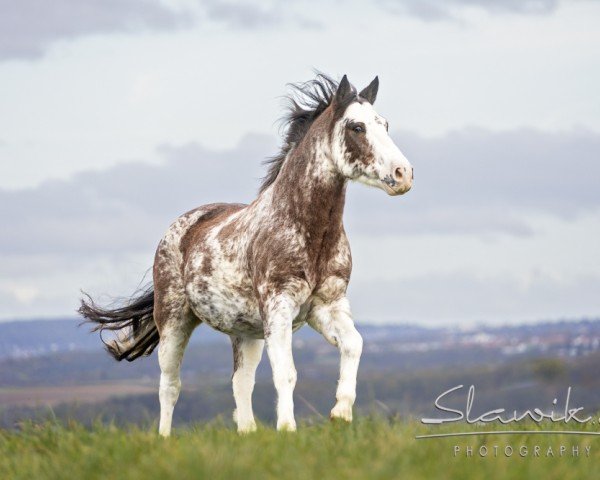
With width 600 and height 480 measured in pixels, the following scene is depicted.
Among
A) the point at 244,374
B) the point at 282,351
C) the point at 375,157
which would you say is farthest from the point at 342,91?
the point at 244,374

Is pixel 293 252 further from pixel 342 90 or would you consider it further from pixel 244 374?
pixel 244 374

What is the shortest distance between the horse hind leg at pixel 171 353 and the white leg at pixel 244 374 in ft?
2.56

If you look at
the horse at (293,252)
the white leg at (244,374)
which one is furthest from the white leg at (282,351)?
the white leg at (244,374)

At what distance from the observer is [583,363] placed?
19088cm

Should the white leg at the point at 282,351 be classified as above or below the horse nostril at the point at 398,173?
below

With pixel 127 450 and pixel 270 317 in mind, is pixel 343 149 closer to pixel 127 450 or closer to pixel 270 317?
pixel 270 317

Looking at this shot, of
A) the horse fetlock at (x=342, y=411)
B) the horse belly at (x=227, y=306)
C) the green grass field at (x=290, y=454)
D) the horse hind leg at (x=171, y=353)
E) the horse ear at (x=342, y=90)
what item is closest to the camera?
the green grass field at (x=290, y=454)

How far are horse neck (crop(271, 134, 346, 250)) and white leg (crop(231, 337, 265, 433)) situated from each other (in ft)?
7.57

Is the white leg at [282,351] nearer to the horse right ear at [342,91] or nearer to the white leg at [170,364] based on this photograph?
the horse right ear at [342,91]

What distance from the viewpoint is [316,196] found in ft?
37.9

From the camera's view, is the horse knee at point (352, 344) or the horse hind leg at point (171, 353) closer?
the horse knee at point (352, 344)

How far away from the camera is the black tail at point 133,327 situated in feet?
50.7

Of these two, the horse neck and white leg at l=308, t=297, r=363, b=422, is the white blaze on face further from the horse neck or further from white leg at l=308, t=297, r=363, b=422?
white leg at l=308, t=297, r=363, b=422

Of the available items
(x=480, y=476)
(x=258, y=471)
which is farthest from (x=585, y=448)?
(x=258, y=471)
